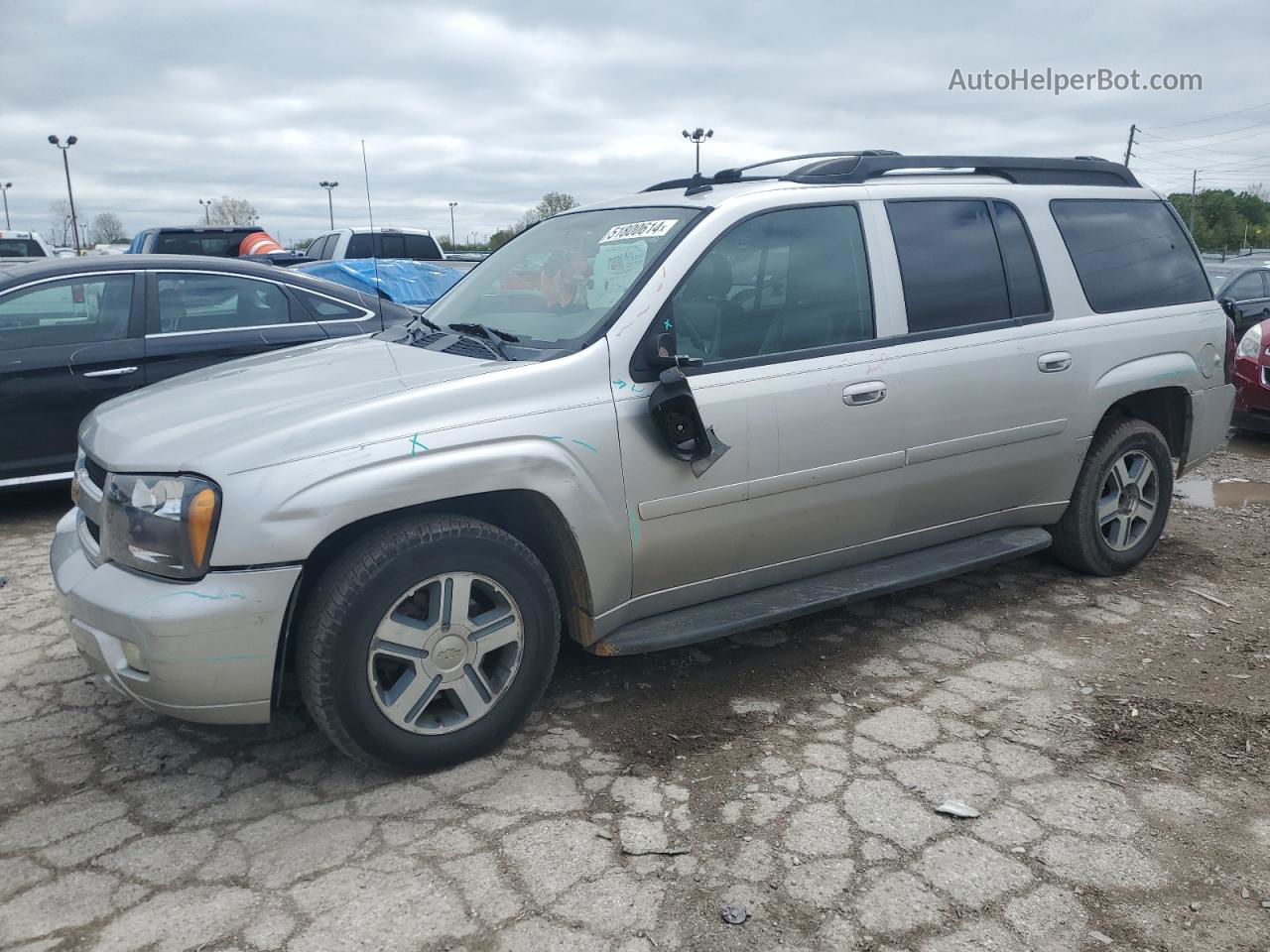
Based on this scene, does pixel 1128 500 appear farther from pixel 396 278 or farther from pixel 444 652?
pixel 396 278

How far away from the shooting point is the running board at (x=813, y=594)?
3.31m

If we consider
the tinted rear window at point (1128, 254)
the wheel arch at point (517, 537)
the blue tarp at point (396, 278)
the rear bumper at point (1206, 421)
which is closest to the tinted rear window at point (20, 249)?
the blue tarp at point (396, 278)

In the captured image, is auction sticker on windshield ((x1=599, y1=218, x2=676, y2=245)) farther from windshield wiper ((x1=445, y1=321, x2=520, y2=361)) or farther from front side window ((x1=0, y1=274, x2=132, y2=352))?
front side window ((x1=0, y1=274, x2=132, y2=352))

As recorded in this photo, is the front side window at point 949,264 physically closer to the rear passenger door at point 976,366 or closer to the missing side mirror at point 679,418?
the rear passenger door at point 976,366

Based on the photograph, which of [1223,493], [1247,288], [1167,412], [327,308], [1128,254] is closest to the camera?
[1128,254]

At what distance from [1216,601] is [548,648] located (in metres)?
3.26

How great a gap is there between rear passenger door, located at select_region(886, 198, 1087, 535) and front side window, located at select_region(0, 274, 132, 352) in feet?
15.0

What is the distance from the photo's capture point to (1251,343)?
27.0 feet

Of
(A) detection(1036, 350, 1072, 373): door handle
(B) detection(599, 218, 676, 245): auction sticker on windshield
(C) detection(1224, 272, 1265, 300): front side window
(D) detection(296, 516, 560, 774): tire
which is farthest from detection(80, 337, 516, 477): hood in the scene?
(C) detection(1224, 272, 1265, 300): front side window

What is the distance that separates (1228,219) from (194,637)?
2894 inches

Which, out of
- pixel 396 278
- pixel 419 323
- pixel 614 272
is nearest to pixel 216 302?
pixel 419 323

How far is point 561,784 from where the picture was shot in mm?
3006

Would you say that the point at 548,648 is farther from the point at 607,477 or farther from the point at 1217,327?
the point at 1217,327

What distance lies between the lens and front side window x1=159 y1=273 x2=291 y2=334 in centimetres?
609
